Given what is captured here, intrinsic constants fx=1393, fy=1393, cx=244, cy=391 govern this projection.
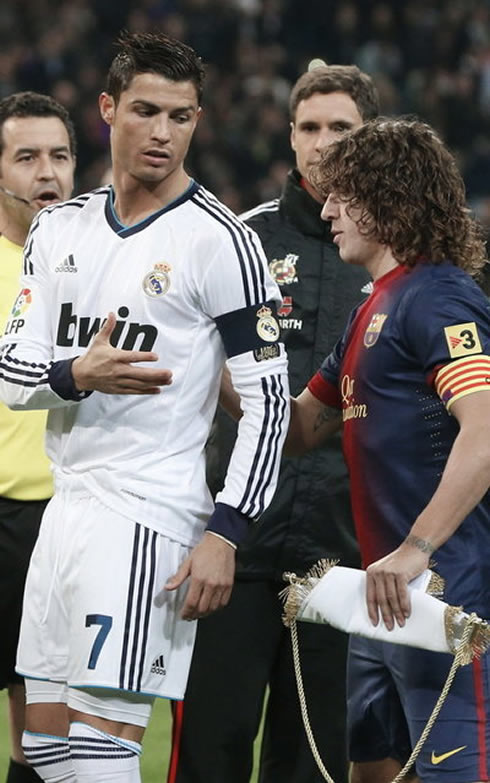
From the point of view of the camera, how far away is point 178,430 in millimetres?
3396

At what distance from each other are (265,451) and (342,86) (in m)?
1.68

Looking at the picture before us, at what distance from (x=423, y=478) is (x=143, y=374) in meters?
0.69

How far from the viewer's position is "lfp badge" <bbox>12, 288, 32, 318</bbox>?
3.52m

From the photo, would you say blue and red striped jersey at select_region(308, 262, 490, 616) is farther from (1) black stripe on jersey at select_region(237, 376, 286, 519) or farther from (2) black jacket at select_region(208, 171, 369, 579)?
(2) black jacket at select_region(208, 171, 369, 579)

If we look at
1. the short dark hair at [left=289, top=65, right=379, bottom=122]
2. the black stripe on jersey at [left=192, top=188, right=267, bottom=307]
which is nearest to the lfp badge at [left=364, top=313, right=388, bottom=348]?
the black stripe on jersey at [left=192, top=188, right=267, bottom=307]

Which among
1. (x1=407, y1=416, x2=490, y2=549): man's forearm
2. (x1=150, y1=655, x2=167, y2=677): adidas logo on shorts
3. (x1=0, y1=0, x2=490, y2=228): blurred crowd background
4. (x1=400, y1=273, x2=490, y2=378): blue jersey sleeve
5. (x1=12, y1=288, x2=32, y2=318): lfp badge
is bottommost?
(x1=150, y1=655, x2=167, y2=677): adidas logo on shorts

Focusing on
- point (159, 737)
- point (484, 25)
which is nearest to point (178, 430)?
point (159, 737)

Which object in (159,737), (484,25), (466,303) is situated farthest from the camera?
(484,25)

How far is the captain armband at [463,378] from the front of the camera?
305 cm

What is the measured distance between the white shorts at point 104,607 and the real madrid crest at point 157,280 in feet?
1.69

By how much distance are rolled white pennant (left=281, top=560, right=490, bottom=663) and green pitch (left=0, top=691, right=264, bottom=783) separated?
2.19 m

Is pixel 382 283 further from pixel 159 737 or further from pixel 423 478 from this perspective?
pixel 159 737

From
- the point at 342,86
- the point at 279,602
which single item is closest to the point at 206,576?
the point at 279,602

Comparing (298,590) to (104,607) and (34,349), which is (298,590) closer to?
(104,607)
